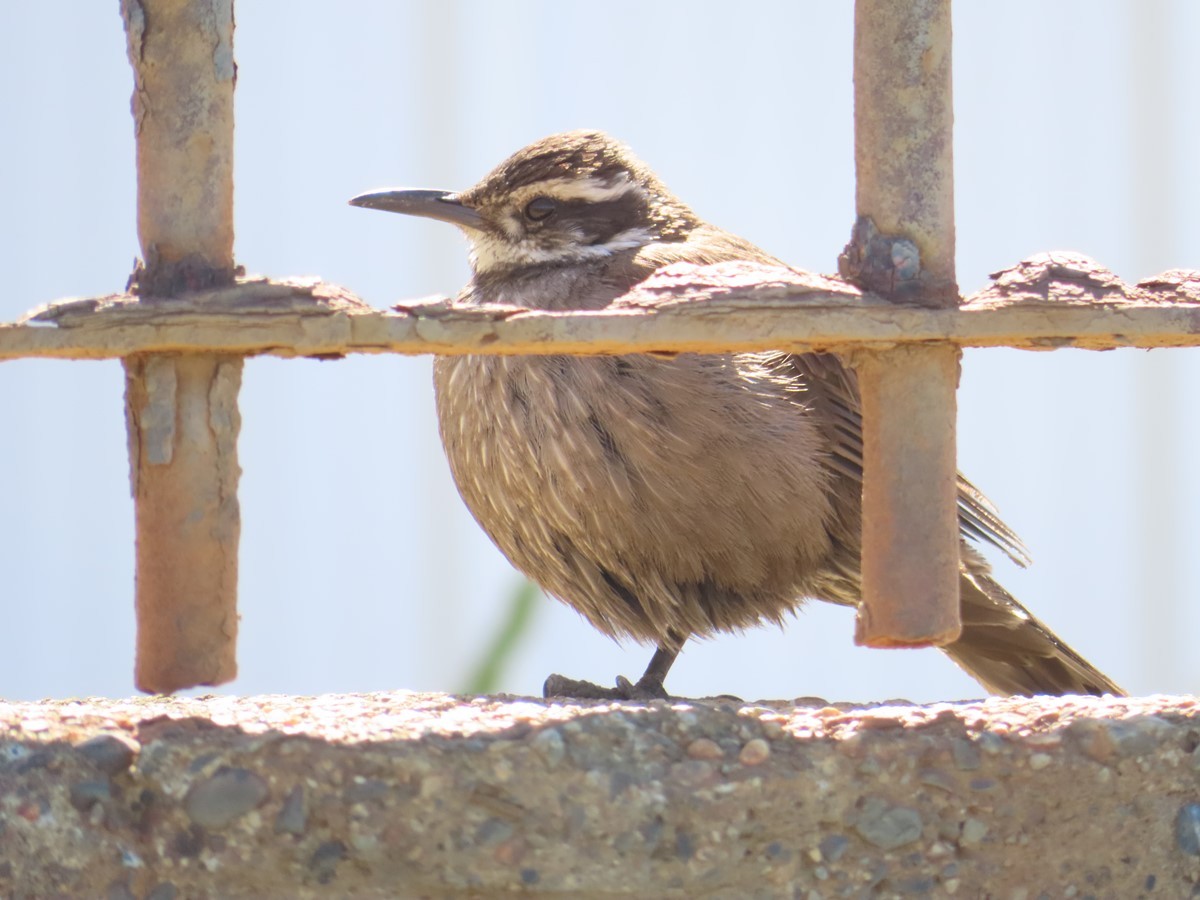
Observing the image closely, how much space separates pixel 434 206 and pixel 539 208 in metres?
0.24

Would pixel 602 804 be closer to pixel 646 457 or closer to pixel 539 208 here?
pixel 646 457

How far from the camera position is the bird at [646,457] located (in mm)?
3445

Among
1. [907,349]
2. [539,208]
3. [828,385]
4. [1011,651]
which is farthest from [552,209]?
[907,349]

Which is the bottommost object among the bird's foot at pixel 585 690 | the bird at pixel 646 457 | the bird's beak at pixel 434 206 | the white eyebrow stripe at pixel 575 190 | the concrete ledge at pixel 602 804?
the bird's foot at pixel 585 690

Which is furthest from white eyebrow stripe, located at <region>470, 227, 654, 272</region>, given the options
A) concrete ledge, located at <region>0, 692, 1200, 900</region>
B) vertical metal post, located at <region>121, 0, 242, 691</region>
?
concrete ledge, located at <region>0, 692, 1200, 900</region>

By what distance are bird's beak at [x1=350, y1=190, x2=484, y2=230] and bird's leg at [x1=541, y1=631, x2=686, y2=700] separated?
1062 mm

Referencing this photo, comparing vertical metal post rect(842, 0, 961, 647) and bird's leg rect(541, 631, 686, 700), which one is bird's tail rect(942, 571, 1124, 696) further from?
vertical metal post rect(842, 0, 961, 647)

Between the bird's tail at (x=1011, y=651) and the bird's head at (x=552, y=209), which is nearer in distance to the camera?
the bird's tail at (x=1011, y=651)

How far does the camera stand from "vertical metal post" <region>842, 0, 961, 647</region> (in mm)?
2266

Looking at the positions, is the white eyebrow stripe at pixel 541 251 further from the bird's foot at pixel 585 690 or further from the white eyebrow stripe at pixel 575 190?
the bird's foot at pixel 585 690

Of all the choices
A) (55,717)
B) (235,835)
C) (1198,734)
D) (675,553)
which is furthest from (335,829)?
(675,553)

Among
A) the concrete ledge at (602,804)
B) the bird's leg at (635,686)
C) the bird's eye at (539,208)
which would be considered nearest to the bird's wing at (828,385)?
the bird's eye at (539,208)

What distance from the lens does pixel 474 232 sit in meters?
4.19

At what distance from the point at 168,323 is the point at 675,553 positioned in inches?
62.5
